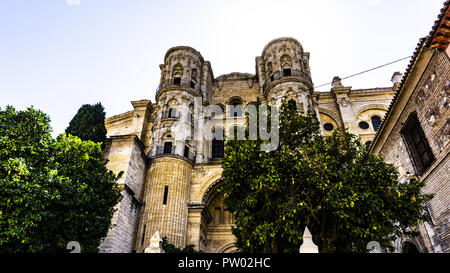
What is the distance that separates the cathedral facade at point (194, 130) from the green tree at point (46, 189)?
126 inches

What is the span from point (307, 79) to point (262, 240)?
19.9m

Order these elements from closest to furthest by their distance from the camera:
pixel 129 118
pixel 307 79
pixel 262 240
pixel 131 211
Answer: pixel 262 240
pixel 131 211
pixel 307 79
pixel 129 118

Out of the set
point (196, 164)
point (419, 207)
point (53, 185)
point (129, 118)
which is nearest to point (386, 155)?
point (419, 207)

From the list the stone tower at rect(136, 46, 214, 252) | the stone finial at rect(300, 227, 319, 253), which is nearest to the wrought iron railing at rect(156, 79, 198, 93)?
the stone tower at rect(136, 46, 214, 252)

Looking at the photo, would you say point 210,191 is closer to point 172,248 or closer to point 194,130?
point 194,130

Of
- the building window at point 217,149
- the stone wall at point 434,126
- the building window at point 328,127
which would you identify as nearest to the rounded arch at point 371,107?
the building window at point 328,127

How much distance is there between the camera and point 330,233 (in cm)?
885

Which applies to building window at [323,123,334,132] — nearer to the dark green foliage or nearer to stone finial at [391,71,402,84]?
stone finial at [391,71,402,84]

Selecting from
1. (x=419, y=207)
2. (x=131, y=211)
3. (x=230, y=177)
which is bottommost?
(x=419, y=207)

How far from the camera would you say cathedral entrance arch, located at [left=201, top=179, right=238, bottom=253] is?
64.5 ft

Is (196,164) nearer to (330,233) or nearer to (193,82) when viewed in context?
(193,82)

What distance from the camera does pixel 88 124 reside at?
700 inches

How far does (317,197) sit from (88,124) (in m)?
14.9

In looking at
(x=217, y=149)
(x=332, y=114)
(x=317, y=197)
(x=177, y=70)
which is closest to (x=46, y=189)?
(x=317, y=197)
